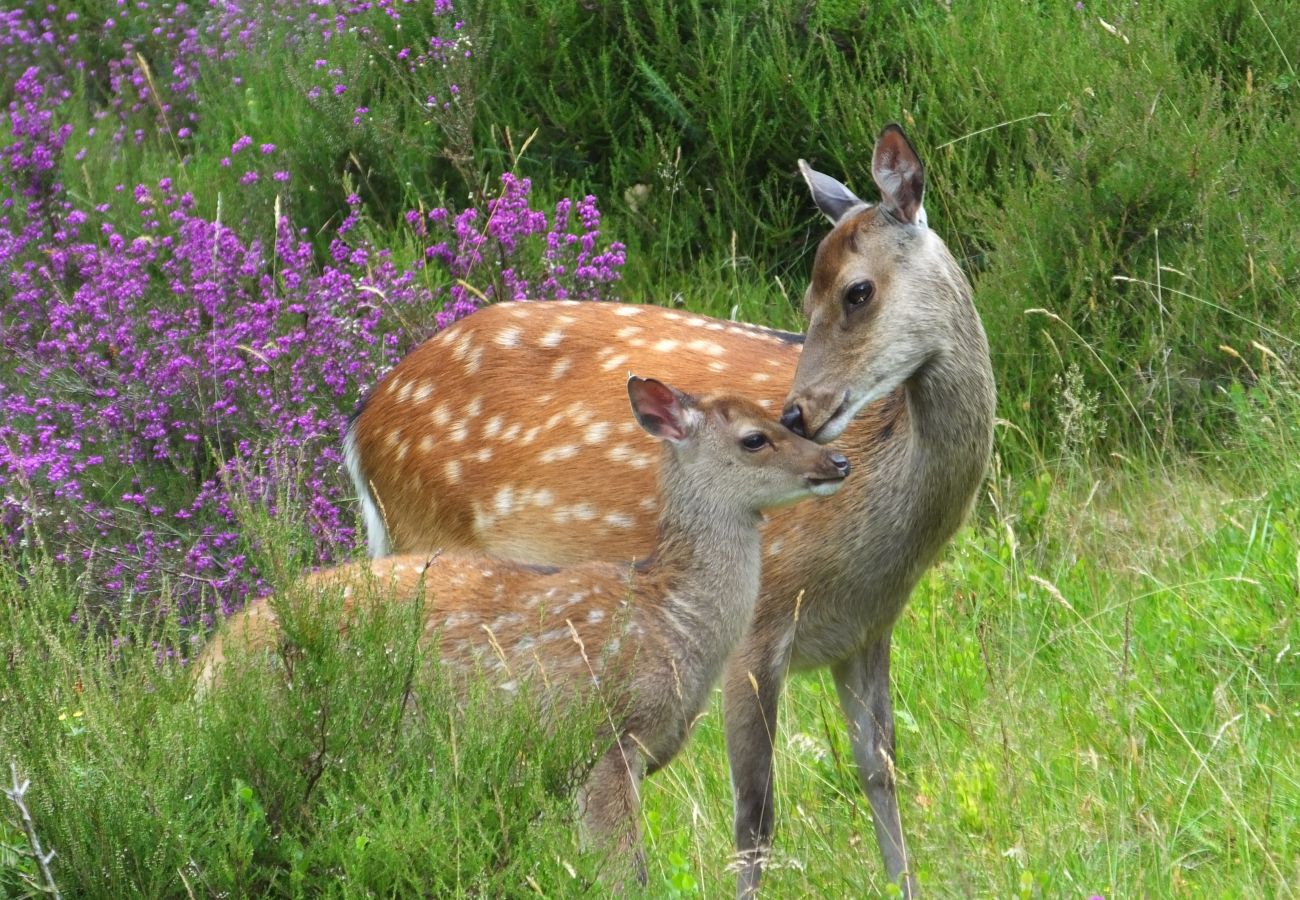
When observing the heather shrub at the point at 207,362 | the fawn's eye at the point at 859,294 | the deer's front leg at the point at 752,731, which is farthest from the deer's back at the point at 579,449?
the heather shrub at the point at 207,362

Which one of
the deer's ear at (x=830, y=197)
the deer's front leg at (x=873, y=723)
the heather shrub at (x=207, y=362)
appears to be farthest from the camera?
the heather shrub at (x=207, y=362)

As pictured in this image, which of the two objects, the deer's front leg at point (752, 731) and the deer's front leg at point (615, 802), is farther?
the deer's front leg at point (752, 731)

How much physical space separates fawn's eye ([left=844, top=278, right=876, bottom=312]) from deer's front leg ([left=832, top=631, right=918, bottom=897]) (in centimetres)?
91

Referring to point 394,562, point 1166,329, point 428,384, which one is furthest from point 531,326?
point 1166,329

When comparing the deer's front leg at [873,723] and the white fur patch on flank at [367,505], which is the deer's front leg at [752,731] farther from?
the white fur patch on flank at [367,505]

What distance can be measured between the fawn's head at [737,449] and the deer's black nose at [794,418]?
4 centimetres

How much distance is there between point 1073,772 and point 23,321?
475 centimetres

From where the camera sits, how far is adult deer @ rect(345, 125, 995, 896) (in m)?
4.66

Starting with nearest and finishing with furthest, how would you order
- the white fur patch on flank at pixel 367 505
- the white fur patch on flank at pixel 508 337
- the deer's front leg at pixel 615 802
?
the deer's front leg at pixel 615 802
the white fur patch on flank at pixel 508 337
the white fur patch on flank at pixel 367 505

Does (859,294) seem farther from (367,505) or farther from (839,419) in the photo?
(367,505)

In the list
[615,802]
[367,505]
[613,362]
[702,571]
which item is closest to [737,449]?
[702,571]

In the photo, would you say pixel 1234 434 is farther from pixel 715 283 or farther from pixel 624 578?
pixel 624 578

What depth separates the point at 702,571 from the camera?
457cm

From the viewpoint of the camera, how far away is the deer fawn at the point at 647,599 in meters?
4.26
